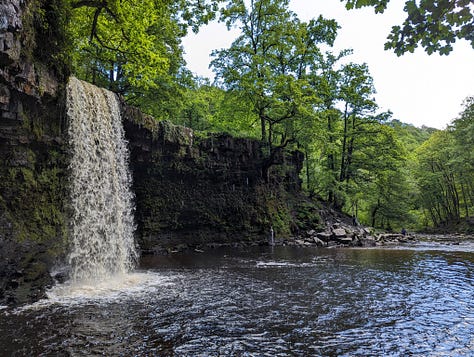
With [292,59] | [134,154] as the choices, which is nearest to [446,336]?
[134,154]

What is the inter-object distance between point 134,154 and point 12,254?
9.69 meters

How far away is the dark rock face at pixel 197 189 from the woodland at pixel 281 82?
6.28ft

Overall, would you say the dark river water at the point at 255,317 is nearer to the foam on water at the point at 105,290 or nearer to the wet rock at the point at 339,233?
the foam on water at the point at 105,290

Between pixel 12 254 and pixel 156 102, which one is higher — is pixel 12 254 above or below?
below

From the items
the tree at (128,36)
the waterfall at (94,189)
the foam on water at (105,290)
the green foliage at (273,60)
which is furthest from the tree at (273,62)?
the foam on water at (105,290)

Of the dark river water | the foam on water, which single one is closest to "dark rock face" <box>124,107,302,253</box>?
the foam on water

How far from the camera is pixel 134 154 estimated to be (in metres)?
17.6

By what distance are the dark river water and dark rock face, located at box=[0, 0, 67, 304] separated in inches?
43.7

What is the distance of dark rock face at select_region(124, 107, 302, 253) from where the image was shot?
18.3 metres

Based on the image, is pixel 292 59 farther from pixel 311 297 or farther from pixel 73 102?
pixel 311 297

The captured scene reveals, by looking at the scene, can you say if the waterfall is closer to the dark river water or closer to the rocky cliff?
the rocky cliff

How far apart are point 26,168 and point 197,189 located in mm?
12428

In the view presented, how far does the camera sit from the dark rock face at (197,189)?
→ 18312mm

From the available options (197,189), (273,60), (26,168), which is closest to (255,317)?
→ (26,168)
